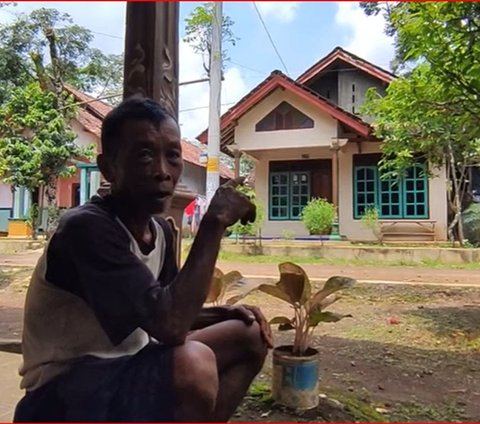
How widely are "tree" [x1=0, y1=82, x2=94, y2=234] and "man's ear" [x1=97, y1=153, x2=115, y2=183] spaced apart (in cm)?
1159

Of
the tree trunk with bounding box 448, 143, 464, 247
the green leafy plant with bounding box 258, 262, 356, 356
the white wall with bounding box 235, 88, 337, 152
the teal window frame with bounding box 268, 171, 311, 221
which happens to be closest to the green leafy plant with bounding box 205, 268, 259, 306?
the green leafy plant with bounding box 258, 262, 356, 356

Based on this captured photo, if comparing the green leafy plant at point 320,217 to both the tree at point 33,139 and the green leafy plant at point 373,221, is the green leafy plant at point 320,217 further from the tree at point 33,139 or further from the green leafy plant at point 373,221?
the tree at point 33,139

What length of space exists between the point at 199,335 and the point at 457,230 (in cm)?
1095

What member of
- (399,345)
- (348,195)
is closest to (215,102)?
(399,345)

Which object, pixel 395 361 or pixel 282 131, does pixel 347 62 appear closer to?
pixel 282 131

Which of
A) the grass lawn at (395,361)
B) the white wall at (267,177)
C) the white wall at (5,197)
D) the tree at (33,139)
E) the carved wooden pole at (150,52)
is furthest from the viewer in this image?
the white wall at (5,197)

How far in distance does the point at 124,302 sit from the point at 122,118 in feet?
1.46

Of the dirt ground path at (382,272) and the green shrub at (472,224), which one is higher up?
the green shrub at (472,224)

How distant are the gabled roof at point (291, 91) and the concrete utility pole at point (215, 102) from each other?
4942 millimetres

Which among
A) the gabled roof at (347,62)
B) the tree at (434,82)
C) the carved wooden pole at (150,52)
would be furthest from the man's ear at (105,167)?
the gabled roof at (347,62)

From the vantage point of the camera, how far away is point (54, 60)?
1309cm

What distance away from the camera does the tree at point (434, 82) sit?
3.85m

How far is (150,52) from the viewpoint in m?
2.05

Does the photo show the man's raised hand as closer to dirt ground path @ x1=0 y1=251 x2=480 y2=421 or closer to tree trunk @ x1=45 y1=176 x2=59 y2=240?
dirt ground path @ x1=0 y1=251 x2=480 y2=421
